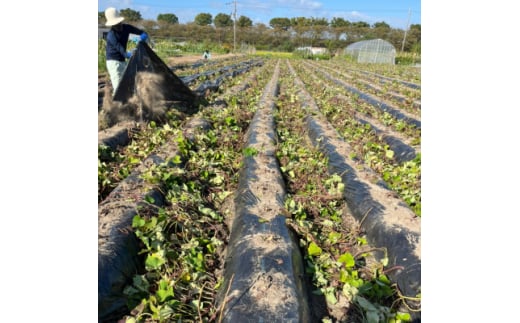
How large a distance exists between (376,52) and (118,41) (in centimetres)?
3841

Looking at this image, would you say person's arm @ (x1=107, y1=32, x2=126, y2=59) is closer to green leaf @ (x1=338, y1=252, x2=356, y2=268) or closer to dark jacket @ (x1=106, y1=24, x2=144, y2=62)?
dark jacket @ (x1=106, y1=24, x2=144, y2=62)

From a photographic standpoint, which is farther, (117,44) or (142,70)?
(117,44)

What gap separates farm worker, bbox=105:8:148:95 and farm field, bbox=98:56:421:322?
A: 1124 mm

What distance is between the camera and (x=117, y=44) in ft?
17.7

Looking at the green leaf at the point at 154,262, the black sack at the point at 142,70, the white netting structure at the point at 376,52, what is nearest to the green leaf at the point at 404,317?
the green leaf at the point at 154,262

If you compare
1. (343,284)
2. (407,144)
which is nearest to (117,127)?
(343,284)

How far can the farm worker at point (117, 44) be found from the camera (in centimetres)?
526

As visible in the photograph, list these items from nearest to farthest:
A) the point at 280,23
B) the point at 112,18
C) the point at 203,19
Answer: the point at 112,18, the point at 203,19, the point at 280,23

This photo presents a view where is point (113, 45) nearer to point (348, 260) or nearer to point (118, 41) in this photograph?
point (118, 41)

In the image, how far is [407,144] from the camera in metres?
4.94

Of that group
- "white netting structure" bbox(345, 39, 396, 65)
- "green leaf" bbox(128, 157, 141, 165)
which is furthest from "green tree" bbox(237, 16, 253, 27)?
"green leaf" bbox(128, 157, 141, 165)

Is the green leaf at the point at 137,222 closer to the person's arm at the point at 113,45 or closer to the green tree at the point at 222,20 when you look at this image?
the person's arm at the point at 113,45

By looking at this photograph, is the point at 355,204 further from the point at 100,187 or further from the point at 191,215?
the point at 100,187

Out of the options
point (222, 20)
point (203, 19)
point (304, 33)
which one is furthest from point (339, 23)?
point (203, 19)
